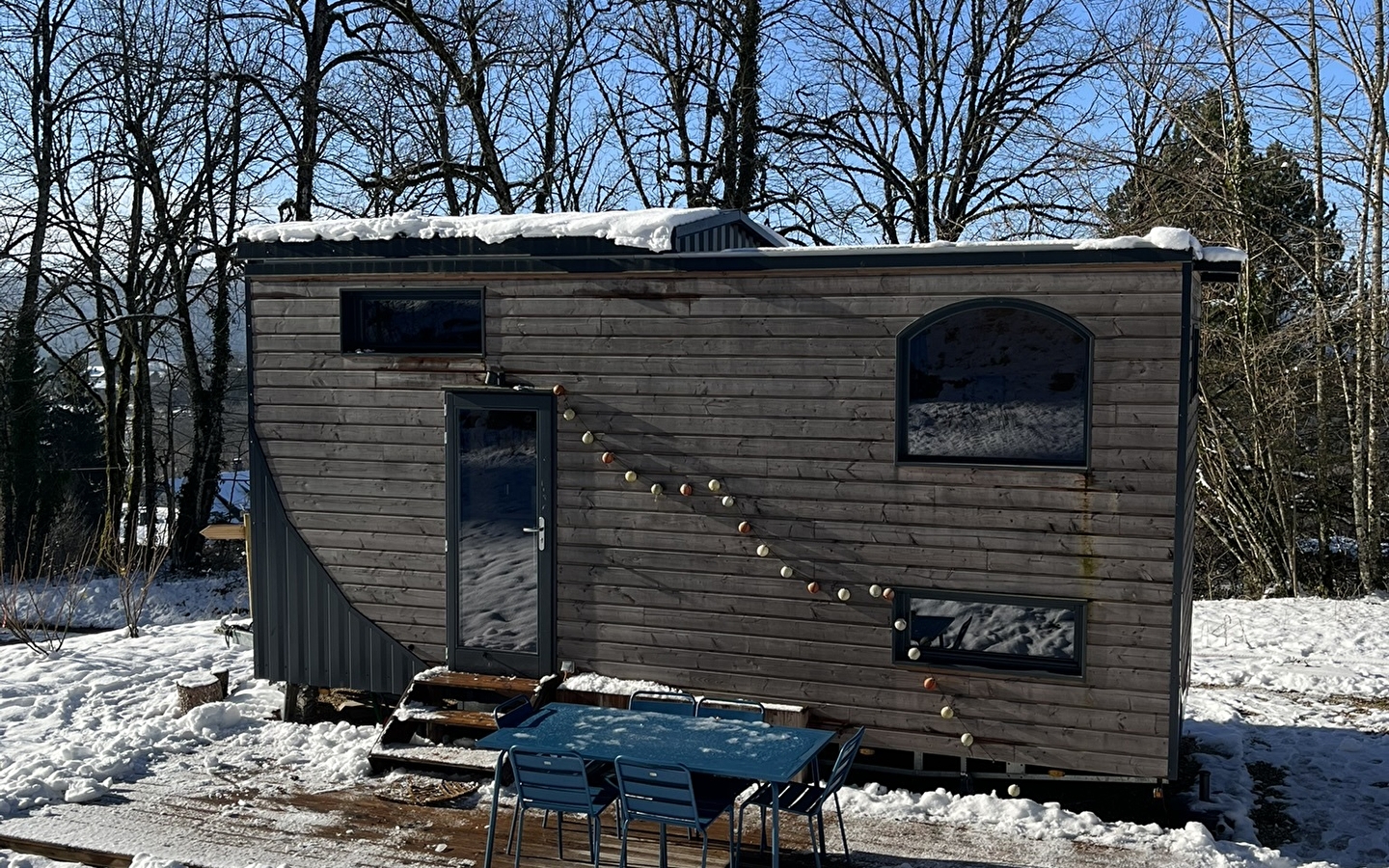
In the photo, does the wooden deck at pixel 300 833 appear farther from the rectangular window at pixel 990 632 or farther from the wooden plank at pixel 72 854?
the rectangular window at pixel 990 632

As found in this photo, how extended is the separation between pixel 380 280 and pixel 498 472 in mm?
1610

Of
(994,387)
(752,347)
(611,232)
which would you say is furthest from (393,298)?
(994,387)

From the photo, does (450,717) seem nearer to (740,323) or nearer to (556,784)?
(556,784)

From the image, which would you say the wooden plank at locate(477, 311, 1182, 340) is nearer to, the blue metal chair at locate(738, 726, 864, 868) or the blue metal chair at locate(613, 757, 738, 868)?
the blue metal chair at locate(738, 726, 864, 868)

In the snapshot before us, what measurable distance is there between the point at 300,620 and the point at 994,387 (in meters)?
5.25

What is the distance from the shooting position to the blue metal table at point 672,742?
5449 millimetres

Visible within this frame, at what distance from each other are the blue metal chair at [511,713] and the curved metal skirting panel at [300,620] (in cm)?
217

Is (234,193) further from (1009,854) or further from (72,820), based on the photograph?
(1009,854)

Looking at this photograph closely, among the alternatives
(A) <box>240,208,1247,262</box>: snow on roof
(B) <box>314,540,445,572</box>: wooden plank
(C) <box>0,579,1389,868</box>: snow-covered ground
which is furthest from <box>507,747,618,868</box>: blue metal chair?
(A) <box>240,208,1247,262</box>: snow on roof

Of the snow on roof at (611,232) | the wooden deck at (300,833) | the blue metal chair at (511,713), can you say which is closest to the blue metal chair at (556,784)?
the wooden deck at (300,833)

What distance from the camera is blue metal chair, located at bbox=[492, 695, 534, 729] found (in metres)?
6.33

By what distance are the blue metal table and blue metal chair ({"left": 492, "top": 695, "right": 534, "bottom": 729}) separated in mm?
95

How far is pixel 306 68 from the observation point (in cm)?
2084

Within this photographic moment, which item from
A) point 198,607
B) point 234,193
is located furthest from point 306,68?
point 198,607
